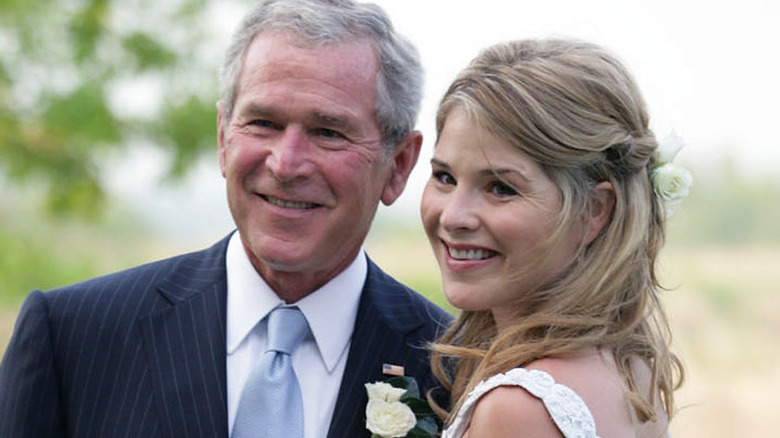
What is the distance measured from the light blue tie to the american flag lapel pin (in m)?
0.26

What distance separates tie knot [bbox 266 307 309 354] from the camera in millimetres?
3496

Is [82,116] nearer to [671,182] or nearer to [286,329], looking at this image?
[286,329]

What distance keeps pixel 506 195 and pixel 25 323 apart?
4.69 feet

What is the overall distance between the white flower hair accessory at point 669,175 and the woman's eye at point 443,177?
551mm

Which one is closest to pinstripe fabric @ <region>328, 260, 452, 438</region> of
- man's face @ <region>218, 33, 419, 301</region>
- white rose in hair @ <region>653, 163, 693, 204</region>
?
man's face @ <region>218, 33, 419, 301</region>

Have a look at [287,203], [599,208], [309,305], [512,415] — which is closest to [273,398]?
[309,305]

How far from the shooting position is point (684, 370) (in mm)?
3436

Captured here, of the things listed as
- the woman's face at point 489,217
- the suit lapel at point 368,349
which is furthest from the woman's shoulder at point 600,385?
the suit lapel at point 368,349

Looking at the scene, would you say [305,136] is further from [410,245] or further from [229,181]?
[410,245]

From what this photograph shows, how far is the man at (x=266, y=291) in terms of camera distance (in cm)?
338

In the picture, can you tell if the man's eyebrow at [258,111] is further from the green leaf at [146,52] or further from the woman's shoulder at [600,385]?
the green leaf at [146,52]

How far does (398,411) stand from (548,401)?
62 centimetres

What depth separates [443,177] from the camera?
3.25 meters

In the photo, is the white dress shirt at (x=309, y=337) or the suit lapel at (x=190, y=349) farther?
the white dress shirt at (x=309, y=337)
